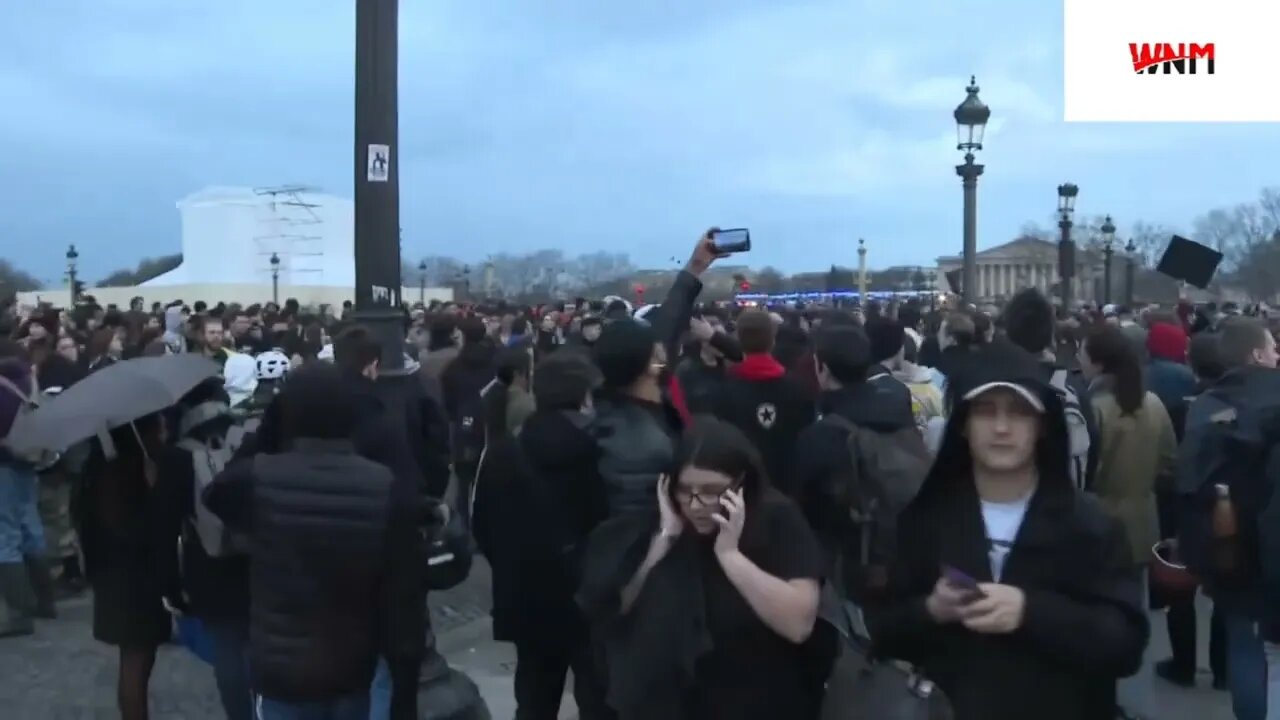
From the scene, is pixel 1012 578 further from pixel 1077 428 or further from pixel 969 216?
pixel 969 216

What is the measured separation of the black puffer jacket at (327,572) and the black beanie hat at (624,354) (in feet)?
3.34

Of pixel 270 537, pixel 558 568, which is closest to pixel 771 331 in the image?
pixel 558 568

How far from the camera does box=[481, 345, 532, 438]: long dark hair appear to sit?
5.86 metres

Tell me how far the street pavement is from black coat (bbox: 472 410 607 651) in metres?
1.91

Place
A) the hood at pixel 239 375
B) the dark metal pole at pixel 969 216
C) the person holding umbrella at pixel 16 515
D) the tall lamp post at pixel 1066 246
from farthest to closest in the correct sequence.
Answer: the tall lamp post at pixel 1066 246 < the dark metal pole at pixel 969 216 < the hood at pixel 239 375 < the person holding umbrella at pixel 16 515

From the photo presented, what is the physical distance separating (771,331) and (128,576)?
3.18 meters

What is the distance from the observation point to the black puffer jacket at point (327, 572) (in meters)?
3.92

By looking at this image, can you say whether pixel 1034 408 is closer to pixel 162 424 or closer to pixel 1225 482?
pixel 1225 482

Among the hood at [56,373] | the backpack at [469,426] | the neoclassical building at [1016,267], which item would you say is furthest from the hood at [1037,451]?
the neoclassical building at [1016,267]

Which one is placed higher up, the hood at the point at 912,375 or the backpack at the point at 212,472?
the hood at the point at 912,375

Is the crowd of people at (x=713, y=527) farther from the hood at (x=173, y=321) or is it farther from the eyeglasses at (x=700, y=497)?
the hood at (x=173, y=321)

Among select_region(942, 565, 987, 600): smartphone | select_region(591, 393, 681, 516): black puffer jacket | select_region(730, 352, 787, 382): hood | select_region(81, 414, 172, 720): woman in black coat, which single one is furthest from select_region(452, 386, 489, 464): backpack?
select_region(942, 565, 987, 600): smartphone

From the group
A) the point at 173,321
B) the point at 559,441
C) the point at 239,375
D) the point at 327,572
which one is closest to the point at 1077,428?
the point at 559,441

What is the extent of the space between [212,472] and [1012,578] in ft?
10.3
